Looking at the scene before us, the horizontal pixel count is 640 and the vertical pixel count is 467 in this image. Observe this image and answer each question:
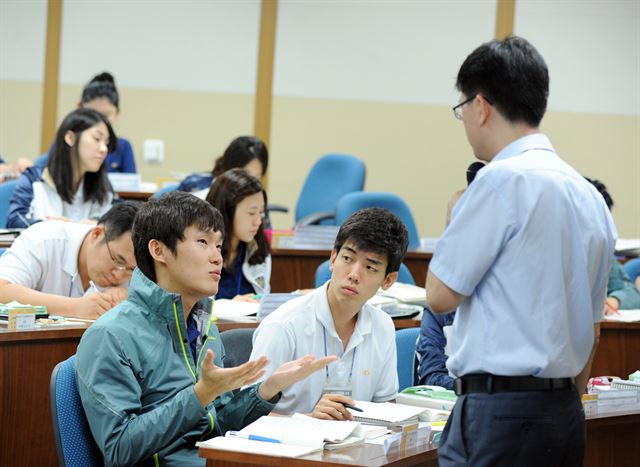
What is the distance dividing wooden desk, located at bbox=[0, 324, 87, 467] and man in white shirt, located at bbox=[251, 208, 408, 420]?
0.72 meters

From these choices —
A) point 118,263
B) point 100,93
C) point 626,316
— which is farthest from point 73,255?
point 100,93

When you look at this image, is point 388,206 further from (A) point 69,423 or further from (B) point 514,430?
(B) point 514,430

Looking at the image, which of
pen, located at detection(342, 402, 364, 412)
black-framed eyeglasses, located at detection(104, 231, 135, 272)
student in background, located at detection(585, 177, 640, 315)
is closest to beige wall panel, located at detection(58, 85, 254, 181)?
student in background, located at detection(585, 177, 640, 315)

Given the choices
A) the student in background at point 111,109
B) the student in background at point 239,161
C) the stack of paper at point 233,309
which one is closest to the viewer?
the stack of paper at point 233,309

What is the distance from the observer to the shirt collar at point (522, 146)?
6.45 feet

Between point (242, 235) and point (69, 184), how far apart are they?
3.84 feet

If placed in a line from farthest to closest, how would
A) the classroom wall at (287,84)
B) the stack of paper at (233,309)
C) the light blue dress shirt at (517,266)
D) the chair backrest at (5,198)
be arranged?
the classroom wall at (287,84) < the chair backrest at (5,198) < the stack of paper at (233,309) < the light blue dress shirt at (517,266)

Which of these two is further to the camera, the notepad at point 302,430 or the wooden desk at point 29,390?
the wooden desk at point 29,390

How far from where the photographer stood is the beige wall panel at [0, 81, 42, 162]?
331 inches

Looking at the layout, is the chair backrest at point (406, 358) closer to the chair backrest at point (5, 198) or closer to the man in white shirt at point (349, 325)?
the man in white shirt at point (349, 325)

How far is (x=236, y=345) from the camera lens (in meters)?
3.01

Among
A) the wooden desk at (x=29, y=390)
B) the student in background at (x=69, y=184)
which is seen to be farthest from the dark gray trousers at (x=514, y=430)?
the student in background at (x=69, y=184)

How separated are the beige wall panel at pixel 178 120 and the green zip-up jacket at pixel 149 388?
599cm

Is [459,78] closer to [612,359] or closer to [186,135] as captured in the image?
[612,359]
